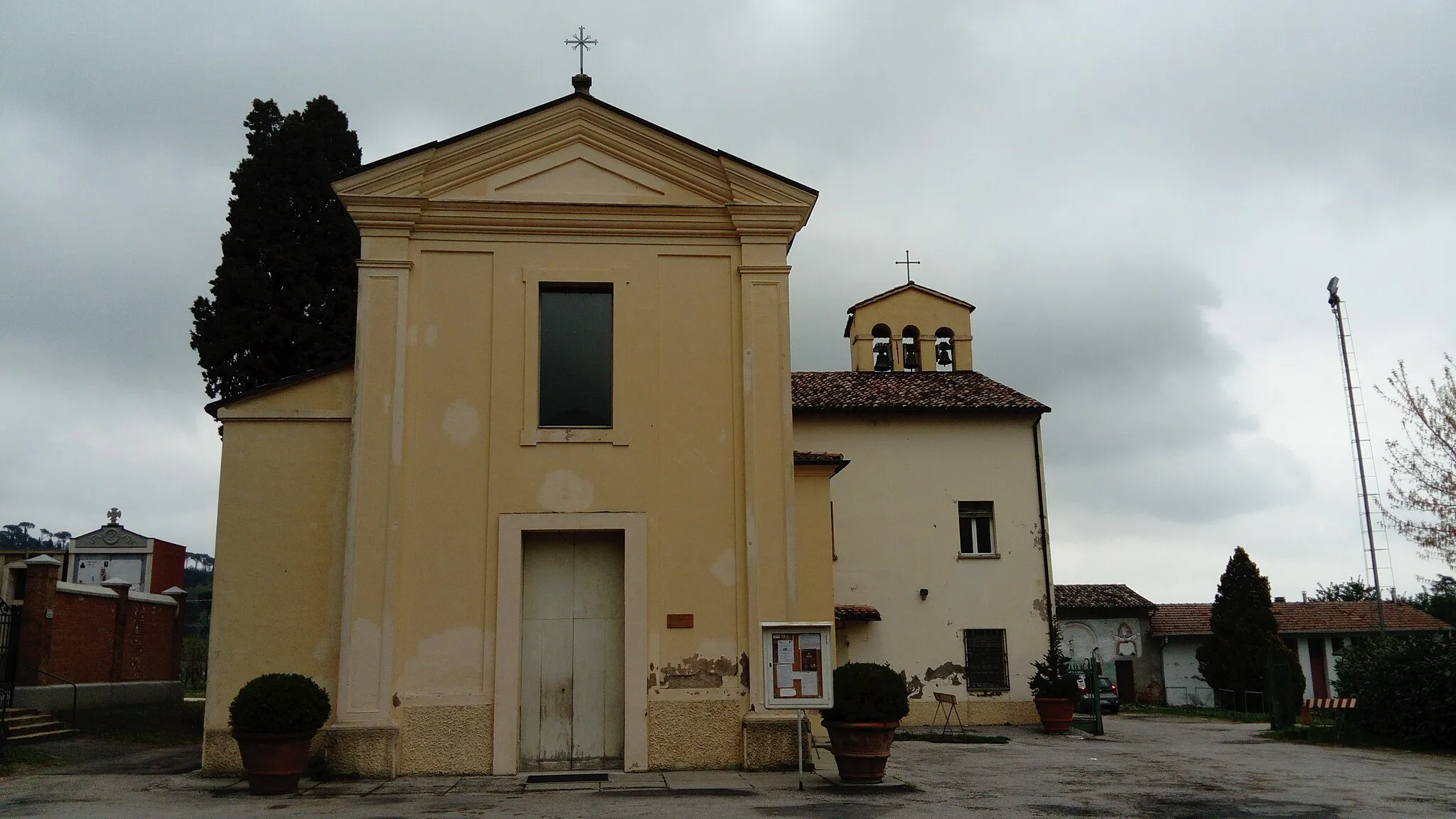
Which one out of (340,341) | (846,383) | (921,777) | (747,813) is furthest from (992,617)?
(747,813)

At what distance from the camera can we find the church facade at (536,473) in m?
11.9

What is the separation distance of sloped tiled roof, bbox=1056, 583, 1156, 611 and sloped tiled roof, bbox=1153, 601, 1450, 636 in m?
1.44

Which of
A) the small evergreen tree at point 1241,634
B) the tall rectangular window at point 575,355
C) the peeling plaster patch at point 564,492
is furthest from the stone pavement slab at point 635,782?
the small evergreen tree at point 1241,634

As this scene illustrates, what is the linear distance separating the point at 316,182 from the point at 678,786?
16325mm

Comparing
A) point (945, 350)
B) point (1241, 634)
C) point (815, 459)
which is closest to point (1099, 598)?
point (1241, 634)

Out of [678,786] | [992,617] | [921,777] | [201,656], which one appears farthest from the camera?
[201,656]

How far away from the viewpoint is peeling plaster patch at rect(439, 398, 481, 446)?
40.8 ft

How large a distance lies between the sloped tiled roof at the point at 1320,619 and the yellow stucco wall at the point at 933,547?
1701 cm

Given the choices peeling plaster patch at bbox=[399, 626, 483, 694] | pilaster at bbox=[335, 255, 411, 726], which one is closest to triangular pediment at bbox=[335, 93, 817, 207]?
pilaster at bbox=[335, 255, 411, 726]

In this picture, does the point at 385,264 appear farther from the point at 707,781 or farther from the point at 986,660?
the point at 986,660

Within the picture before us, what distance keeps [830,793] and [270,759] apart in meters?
5.64

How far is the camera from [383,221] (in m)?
12.8

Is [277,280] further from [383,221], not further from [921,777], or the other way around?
[921,777]

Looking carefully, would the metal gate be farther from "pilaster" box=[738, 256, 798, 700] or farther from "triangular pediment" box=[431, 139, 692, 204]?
"pilaster" box=[738, 256, 798, 700]
